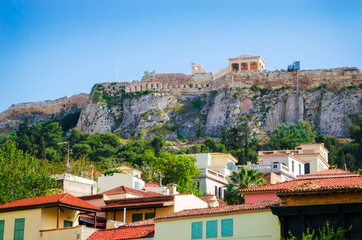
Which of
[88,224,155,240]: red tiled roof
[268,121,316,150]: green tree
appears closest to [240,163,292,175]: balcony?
[88,224,155,240]: red tiled roof

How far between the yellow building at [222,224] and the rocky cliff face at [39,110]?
13854 centimetres

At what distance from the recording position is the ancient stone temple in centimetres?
16125

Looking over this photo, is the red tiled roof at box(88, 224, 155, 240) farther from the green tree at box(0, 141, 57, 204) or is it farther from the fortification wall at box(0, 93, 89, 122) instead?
the fortification wall at box(0, 93, 89, 122)

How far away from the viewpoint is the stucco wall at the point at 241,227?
114 feet

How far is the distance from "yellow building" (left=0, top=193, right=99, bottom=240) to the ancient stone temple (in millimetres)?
120581

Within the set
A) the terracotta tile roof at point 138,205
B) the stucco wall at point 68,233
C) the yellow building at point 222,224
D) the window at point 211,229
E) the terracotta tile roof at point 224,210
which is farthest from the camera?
the terracotta tile roof at point 138,205

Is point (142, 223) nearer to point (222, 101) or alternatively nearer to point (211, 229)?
point (211, 229)

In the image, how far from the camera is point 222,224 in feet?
A: 120

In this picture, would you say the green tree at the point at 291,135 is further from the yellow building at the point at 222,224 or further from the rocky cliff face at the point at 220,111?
the yellow building at the point at 222,224

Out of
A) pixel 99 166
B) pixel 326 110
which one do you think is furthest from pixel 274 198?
pixel 326 110

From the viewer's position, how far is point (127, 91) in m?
162

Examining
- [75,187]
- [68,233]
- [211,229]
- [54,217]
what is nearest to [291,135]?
[75,187]

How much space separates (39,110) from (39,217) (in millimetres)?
144923

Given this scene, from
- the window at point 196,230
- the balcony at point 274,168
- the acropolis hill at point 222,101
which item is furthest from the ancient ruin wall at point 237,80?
the window at point 196,230
